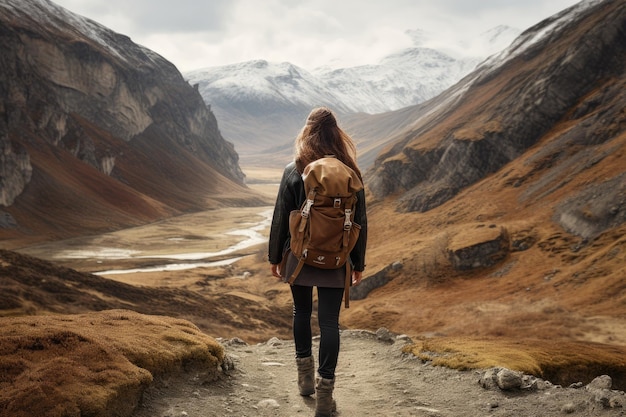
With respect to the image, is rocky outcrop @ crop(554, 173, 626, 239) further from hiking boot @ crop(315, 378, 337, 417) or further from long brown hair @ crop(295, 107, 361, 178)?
hiking boot @ crop(315, 378, 337, 417)

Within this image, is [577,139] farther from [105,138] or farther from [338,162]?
[105,138]

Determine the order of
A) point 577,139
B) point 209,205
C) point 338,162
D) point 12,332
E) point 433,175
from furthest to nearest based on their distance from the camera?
point 209,205, point 433,175, point 577,139, point 12,332, point 338,162

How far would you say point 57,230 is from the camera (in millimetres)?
80000

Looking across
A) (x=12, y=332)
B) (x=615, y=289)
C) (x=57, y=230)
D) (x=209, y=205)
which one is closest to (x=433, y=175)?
(x=615, y=289)

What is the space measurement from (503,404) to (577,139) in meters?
48.9

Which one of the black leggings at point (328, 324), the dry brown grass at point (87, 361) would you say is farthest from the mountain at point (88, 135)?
the black leggings at point (328, 324)

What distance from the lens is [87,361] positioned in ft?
21.9

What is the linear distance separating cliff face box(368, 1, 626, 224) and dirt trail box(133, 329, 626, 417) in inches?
1563

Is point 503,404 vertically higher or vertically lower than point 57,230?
lower

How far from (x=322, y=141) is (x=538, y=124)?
194ft

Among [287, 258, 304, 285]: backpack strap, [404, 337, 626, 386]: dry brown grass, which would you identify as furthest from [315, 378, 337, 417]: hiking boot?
[404, 337, 626, 386]: dry brown grass

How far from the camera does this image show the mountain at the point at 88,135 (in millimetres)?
86000

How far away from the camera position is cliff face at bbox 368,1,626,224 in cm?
5109

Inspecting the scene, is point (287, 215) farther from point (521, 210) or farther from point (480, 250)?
point (521, 210)
